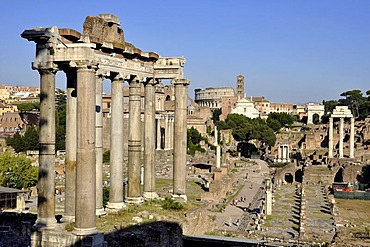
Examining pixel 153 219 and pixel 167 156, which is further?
pixel 167 156

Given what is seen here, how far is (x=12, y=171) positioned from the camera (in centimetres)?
3769

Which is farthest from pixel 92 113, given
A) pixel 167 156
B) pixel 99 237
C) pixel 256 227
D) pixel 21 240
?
pixel 167 156

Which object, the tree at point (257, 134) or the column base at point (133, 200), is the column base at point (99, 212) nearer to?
the column base at point (133, 200)

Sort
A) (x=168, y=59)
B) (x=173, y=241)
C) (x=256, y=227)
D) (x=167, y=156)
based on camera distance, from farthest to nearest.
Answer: (x=167, y=156), (x=256, y=227), (x=168, y=59), (x=173, y=241)

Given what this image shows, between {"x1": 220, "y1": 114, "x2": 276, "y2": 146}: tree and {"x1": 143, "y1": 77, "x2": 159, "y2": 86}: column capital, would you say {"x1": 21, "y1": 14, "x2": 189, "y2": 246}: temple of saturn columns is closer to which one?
{"x1": 143, "y1": 77, "x2": 159, "y2": 86}: column capital

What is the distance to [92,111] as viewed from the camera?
1159 cm

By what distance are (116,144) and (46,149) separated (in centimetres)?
322

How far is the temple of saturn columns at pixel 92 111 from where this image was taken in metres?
11.5

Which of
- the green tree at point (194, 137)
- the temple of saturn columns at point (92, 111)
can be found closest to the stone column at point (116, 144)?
the temple of saturn columns at point (92, 111)

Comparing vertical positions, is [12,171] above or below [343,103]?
below

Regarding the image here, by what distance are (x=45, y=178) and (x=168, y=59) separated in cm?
697

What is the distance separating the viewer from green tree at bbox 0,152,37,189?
36906 mm

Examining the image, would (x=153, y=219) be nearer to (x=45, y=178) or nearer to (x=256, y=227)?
(x=45, y=178)

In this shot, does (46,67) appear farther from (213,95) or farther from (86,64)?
(213,95)
